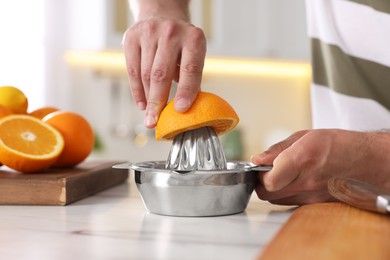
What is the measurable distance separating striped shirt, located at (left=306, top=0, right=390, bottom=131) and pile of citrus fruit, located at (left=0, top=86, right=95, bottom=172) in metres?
0.61

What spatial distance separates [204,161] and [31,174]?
0.30 metres

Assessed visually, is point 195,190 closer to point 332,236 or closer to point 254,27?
point 332,236

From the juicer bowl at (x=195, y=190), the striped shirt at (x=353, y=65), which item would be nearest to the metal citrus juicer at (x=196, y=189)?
the juicer bowl at (x=195, y=190)

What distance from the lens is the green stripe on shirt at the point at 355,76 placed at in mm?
1440

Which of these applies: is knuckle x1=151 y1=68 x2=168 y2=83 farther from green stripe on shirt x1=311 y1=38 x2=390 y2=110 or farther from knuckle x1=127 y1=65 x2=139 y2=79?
green stripe on shirt x1=311 y1=38 x2=390 y2=110

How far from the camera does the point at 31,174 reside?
1094 millimetres

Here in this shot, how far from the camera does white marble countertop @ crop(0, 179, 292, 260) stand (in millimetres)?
658

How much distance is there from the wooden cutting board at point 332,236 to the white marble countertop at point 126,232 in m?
0.04

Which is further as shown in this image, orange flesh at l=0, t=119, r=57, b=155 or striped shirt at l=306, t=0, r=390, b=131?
striped shirt at l=306, t=0, r=390, b=131

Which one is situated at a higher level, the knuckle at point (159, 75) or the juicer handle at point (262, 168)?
the knuckle at point (159, 75)

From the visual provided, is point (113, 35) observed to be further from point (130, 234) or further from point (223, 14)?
point (130, 234)

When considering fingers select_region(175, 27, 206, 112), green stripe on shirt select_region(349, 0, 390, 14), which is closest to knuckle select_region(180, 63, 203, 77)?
fingers select_region(175, 27, 206, 112)

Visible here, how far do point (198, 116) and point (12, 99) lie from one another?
1.49 ft

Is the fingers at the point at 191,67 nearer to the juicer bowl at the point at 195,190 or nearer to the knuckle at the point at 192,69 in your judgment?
the knuckle at the point at 192,69
